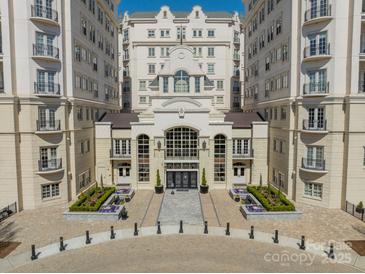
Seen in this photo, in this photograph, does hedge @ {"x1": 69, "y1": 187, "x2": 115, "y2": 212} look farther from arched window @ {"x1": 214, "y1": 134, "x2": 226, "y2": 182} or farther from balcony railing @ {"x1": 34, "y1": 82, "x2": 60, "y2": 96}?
arched window @ {"x1": 214, "y1": 134, "x2": 226, "y2": 182}

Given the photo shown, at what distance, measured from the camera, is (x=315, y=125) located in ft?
87.6

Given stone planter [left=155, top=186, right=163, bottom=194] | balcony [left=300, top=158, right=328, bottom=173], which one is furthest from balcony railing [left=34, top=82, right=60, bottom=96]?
balcony [left=300, top=158, right=328, bottom=173]

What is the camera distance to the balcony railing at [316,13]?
82.5ft

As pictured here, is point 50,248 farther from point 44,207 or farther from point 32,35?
point 32,35

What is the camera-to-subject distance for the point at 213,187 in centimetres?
3419

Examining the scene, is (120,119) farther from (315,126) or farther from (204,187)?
(315,126)

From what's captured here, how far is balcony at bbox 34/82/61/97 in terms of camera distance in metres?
25.9

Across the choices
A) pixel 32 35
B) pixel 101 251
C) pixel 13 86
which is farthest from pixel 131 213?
pixel 32 35

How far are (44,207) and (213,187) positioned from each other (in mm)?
19916

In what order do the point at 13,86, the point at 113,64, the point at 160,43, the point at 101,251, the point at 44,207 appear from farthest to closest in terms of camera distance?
1. the point at 160,43
2. the point at 113,64
3. the point at 44,207
4. the point at 13,86
5. the point at 101,251

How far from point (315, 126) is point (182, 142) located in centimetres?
1558

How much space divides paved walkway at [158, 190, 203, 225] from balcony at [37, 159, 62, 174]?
39.5 feet

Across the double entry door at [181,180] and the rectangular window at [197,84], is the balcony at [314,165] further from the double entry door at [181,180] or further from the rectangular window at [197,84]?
the rectangular window at [197,84]

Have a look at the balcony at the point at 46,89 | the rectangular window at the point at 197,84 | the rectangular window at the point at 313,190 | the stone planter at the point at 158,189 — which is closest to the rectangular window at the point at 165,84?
the rectangular window at the point at 197,84
